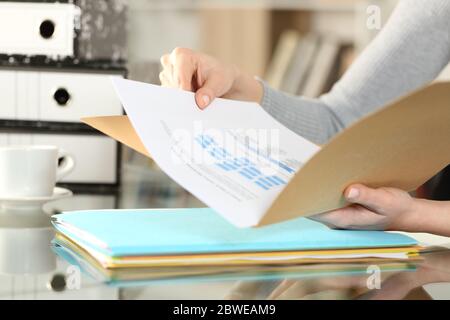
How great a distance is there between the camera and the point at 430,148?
69 centimetres

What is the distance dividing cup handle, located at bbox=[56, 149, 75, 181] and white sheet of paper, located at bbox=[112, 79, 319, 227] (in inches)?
15.7

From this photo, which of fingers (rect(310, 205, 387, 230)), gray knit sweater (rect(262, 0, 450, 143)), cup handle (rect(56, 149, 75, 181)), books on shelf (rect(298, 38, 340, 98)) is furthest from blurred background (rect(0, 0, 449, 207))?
books on shelf (rect(298, 38, 340, 98))

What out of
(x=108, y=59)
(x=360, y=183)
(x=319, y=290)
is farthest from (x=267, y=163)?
(x=108, y=59)

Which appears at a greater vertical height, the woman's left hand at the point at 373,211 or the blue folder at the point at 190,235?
the woman's left hand at the point at 373,211

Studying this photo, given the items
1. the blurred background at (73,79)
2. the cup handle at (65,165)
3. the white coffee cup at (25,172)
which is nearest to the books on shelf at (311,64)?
the blurred background at (73,79)

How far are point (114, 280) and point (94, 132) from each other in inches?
30.1

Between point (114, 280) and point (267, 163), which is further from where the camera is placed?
point (267, 163)

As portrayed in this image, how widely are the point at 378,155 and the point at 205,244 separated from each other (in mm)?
161

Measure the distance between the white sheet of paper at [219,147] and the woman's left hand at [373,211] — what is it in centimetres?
6

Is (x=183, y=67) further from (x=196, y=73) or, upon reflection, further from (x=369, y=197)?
(x=369, y=197)

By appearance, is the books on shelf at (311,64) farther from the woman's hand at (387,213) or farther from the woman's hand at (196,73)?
the woman's hand at (387,213)

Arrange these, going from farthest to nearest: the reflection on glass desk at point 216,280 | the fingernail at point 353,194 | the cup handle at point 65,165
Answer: the cup handle at point 65,165
the fingernail at point 353,194
the reflection on glass desk at point 216,280

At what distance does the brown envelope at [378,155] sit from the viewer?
1.90 feet

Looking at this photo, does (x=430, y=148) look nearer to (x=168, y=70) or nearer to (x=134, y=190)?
(x=168, y=70)
